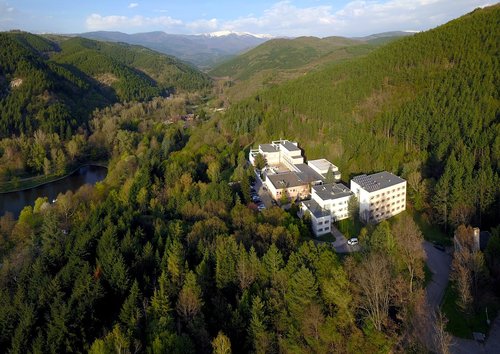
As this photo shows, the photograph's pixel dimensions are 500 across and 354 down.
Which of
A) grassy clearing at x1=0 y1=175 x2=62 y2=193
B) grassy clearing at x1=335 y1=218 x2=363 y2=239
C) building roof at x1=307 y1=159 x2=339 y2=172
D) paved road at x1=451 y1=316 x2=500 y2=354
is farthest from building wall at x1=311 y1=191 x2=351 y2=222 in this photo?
grassy clearing at x1=0 y1=175 x2=62 y2=193

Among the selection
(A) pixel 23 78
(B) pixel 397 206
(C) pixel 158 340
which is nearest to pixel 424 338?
(C) pixel 158 340

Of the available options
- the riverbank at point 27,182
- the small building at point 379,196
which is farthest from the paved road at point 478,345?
the riverbank at point 27,182

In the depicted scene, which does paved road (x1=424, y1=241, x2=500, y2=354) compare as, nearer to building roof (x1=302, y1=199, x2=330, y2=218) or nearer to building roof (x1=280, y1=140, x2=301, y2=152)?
building roof (x1=302, y1=199, x2=330, y2=218)

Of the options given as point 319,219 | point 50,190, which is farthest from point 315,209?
point 50,190

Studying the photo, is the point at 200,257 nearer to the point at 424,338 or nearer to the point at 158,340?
the point at 158,340

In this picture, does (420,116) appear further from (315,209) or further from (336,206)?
(315,209)

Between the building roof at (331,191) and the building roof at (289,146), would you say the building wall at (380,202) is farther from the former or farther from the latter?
the building roof at (289,146)
